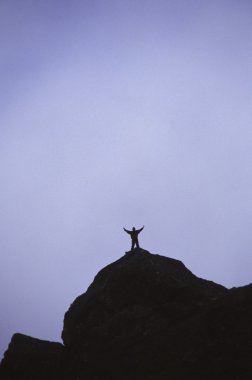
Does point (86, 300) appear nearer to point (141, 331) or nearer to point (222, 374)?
point (141, 331)

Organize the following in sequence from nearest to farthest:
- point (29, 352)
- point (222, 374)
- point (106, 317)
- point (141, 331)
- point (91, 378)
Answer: point (222, 374) < point (91, 378) < point (141, 331) < point (29, 352) < point (106, 317)

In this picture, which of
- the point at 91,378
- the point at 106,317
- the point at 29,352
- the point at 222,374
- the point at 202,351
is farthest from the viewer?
the point at 106,317

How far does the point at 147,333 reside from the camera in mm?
19734

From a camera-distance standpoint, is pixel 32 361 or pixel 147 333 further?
pixel 32 361

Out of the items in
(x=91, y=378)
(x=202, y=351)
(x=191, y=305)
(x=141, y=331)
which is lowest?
(x=91, y=378)

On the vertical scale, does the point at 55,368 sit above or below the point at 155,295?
below

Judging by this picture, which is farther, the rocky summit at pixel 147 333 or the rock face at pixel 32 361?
the rock face at pixel 32 361

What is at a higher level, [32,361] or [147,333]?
[147,333]

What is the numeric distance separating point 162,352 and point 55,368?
7.50 meters

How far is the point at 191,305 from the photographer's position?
839 inches

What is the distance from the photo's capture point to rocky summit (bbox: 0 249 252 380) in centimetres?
1708

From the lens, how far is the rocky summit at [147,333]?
17.1 metres

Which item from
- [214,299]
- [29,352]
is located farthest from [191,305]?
[29,352]

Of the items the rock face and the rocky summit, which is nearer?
the rocky summit
